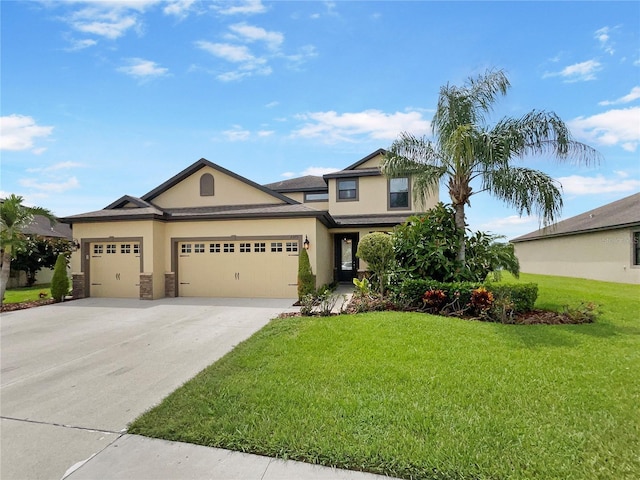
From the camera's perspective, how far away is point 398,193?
53.6 ft

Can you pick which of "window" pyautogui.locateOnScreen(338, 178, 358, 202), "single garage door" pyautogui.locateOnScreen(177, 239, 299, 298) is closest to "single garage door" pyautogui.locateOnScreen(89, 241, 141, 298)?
"single garage door" pyautogui.locateOnScreen(177, 239, 299, 298)

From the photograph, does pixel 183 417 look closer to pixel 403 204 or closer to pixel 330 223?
pixel 330 223

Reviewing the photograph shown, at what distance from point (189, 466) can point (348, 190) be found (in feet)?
49.2

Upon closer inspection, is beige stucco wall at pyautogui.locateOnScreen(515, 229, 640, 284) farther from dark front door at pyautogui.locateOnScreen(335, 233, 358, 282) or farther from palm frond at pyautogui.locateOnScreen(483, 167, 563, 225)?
dark front door at pyautogui.locateOnScreen(335, 233, 358, 282)

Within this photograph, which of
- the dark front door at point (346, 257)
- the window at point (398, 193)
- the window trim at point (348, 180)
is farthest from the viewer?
the dark front door at point (346, 257)

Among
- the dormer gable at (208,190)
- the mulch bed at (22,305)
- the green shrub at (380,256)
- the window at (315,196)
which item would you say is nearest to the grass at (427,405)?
the green shrub at (380,256)

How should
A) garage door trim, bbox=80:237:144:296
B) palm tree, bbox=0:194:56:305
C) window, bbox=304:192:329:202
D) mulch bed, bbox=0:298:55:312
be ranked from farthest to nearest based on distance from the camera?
1. window, bbox=304:192:329:202
2. garage door trim, bbox=80:237:144:296
3. palm tree, bbox=0:194:56:305
4. mulch bed, bbox=0:298:55:312

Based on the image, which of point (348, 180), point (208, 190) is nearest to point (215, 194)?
point (208, 190)

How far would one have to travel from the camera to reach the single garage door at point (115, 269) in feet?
42.1

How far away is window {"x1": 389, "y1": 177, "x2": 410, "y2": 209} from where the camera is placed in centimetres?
1623

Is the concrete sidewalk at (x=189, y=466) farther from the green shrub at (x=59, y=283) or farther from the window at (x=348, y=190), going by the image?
the window at (x=348, y=190)

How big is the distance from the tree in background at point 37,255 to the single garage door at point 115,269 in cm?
514

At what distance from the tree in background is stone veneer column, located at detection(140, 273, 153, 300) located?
25.1ft

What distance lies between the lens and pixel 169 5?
780cm
